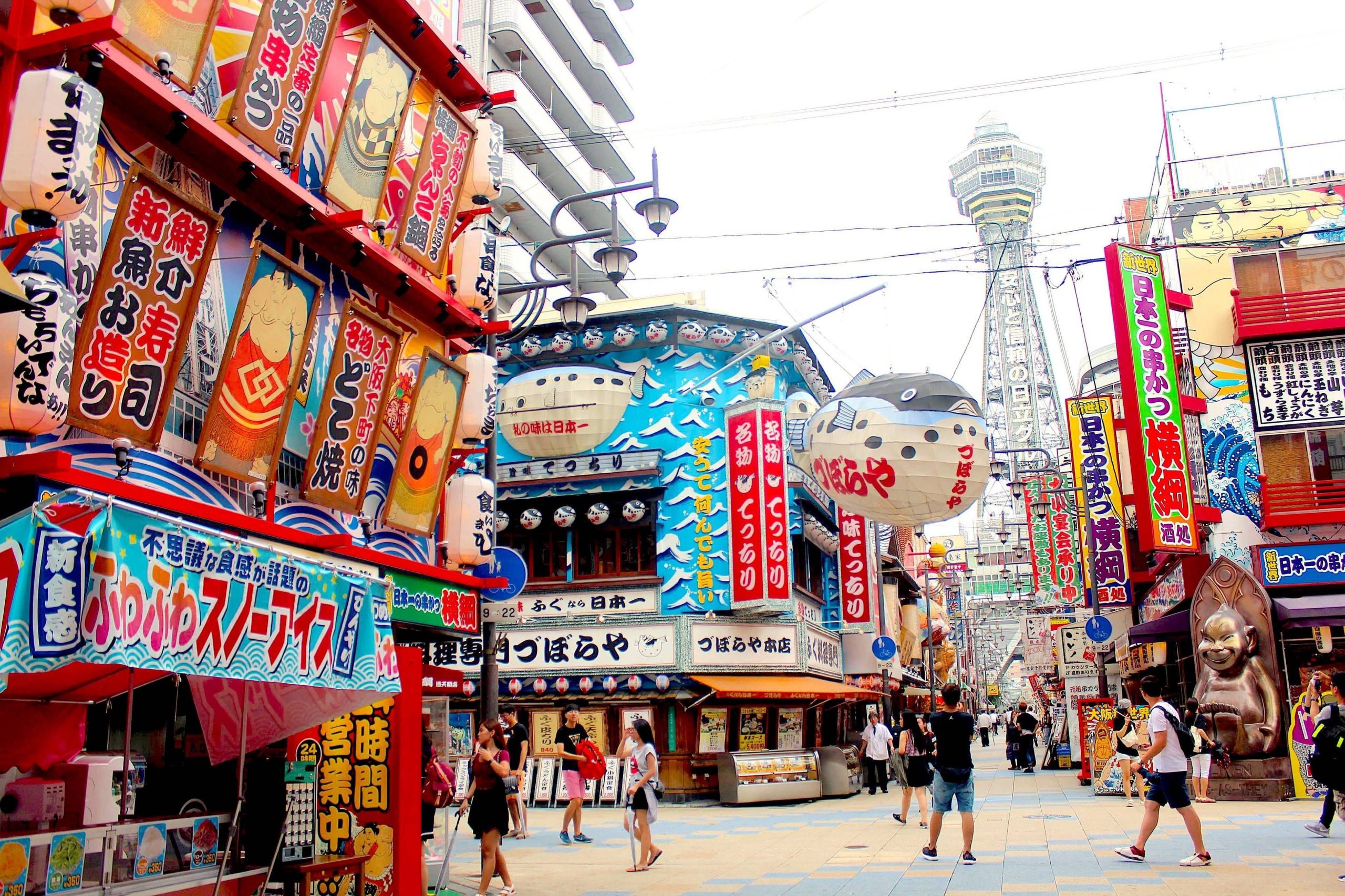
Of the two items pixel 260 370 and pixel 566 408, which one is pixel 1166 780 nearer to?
pixel 260 370

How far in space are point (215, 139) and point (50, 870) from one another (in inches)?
213

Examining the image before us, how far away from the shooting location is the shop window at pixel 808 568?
29.0 metres

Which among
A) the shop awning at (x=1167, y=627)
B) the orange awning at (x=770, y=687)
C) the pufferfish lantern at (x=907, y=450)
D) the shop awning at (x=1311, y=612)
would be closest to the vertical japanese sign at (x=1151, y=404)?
the shop awning at (x=1311, y=612)

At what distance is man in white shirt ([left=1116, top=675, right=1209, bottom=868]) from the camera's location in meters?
11.0

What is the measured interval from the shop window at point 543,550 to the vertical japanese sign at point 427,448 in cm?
1393

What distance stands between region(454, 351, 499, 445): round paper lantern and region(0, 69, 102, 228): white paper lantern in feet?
20.9

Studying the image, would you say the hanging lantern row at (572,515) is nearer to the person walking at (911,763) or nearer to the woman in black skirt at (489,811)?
the person walking at (911,763)

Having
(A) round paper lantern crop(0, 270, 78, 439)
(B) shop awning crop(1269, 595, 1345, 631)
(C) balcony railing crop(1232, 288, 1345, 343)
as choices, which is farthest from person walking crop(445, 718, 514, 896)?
(C) balcony railing crop(1232, 288, 1345, 343)

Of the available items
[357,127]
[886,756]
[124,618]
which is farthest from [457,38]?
[886,756]

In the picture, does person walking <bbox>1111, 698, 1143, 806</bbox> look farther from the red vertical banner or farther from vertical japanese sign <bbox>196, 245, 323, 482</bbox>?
vertical japanese sign <bbox>196, 245, 323, 482</bbox>

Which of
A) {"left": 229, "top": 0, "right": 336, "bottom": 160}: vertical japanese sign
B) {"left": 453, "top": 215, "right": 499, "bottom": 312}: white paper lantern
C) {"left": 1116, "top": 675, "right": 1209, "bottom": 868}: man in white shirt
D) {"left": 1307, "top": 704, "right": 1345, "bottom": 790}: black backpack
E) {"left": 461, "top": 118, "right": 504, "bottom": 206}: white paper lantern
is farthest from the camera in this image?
{"left": 453, "top": 215, "right": 499, "bottom": 312}: white paper lantern

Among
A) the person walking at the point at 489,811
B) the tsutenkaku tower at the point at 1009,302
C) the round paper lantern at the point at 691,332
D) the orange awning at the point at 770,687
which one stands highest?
the tsutenkaku tower at the point at 1009,302

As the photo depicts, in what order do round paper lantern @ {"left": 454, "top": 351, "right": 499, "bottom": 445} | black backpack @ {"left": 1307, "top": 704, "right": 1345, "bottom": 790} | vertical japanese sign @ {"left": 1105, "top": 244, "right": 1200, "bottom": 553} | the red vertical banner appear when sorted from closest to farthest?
1. black backpack @ {"left": 1307, "top": 704, "right": 1345, "bottom": 790}
2. round paper lantern @ {"left": 454, "top": 351, "right": 499, "bottom": 445}
3. vertical japanese sign @ {"left": 1105, "top": 244, "right": 1200, "bottom": 553}
4. the red vertical banner

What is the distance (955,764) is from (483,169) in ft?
27.5
